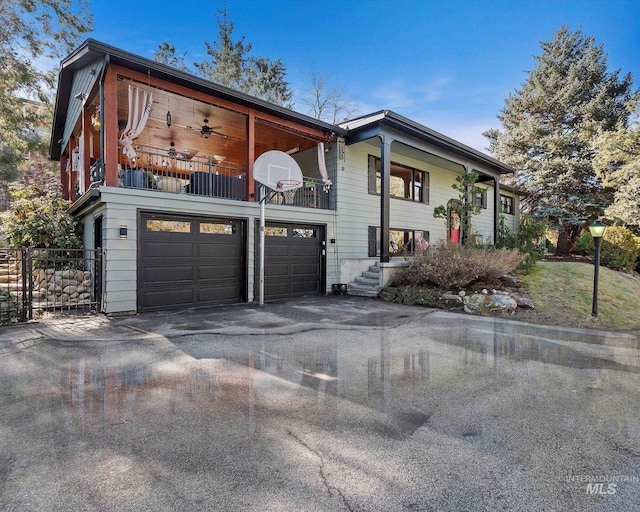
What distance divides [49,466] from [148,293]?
5584mm

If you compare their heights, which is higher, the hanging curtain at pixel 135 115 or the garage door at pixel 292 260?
the hanging curtain at pixel 135 115

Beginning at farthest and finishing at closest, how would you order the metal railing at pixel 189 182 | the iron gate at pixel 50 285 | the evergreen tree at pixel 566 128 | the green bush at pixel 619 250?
the evergreen tree at pixel 566 128 < the green bush at pixel 619 250 < the metal railing at pixel 189 182 < the iron gate at pixel 50 285

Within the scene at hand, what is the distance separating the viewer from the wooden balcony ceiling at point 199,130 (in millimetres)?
8812

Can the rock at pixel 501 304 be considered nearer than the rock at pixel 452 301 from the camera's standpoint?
Yes

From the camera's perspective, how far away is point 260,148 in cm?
1265

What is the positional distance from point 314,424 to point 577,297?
9.16 metres

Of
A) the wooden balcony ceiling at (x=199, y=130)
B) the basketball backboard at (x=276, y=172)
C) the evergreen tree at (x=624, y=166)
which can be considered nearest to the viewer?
the basketball backboard at (x=276, y=172)

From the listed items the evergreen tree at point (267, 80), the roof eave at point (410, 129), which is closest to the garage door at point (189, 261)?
the roof eave at point (410, 129)

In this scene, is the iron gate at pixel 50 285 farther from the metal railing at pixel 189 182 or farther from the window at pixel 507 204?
the window at pixel 507 204

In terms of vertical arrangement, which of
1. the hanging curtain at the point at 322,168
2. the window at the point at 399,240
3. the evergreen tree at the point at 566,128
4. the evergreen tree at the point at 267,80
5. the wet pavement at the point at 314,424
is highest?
the evergreen tree at the point at 267,80

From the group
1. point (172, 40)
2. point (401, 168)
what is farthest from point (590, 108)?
point (172, 40)

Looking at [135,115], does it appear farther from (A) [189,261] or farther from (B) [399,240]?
(B) [399,240]

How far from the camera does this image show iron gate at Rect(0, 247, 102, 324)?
601cm

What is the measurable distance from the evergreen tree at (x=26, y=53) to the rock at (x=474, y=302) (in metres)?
17.7
